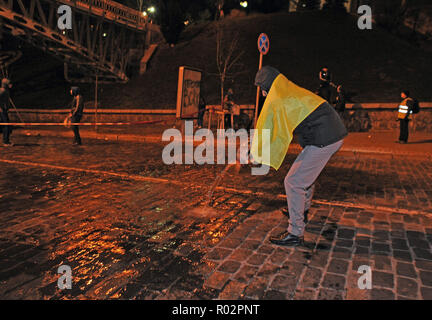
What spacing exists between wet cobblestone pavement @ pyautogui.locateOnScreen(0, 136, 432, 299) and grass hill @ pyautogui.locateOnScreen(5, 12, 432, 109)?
13924 mm

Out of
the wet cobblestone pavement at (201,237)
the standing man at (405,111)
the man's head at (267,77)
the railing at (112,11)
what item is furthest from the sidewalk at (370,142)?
the railing at (112,11)

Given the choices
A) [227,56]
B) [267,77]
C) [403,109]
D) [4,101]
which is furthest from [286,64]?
[267,77]

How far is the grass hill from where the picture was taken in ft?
65.4

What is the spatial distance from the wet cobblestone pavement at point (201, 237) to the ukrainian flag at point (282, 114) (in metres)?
1.08

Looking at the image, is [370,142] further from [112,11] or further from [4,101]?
[112,11]

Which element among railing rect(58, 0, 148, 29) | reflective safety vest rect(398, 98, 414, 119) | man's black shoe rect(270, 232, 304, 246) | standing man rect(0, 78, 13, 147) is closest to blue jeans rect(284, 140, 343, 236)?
man's black shoe rect(270, 232, 304, 246)

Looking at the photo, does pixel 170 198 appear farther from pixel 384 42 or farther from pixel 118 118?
pixel 384 42

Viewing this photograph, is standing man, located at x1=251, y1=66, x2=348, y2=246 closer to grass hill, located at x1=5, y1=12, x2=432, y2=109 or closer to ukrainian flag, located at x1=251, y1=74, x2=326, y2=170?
ukrainian flag, located at x1=251, y1=74, x2=326, y2=170

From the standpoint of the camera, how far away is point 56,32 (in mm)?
20469

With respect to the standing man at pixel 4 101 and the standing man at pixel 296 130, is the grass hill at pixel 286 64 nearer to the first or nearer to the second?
the standing man at pixel 4 101

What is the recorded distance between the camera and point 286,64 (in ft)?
74.2

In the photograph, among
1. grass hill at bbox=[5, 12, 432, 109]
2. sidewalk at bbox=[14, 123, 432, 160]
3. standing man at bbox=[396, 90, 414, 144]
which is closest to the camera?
sidewalk at bbox=[14, 123, 432, 160]

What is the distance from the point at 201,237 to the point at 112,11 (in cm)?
2470

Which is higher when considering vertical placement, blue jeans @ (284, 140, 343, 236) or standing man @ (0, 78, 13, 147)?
standing man @ (0, 78, 13, 147)
